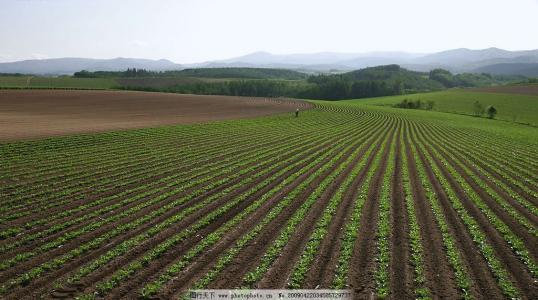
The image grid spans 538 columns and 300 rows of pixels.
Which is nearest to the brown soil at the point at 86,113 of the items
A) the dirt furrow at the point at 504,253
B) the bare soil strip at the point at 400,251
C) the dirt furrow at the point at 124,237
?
the dirt furrow at the point at 124,237

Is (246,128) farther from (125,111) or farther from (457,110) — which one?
(457,110)

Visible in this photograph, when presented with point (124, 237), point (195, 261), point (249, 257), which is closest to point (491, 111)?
point (249, 257)

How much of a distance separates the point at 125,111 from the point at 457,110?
260ft

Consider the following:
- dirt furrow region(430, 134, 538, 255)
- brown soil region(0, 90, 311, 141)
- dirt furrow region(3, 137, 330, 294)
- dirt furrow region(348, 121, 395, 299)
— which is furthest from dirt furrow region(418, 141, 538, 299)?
brown soil region(0, 90, 311, 141)

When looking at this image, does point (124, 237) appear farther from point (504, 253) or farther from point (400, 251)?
point (504, 253)

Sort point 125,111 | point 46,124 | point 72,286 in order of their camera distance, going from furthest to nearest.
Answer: point 125,111 < point 46,124 < point 72,286

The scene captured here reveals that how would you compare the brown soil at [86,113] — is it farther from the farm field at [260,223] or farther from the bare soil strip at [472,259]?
the bare soil strip at [472,259]

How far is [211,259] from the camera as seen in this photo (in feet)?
37.1

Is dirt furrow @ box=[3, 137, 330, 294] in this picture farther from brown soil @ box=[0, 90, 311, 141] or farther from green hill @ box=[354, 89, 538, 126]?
green hill @ box=[354, 89, 538, 126]

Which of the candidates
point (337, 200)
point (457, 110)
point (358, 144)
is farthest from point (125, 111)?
point (457, 110)

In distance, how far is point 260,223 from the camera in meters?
14.3

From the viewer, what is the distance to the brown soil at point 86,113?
37.6m

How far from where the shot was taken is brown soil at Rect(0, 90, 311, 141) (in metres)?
37.6

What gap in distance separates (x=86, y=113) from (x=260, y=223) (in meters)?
49.0
